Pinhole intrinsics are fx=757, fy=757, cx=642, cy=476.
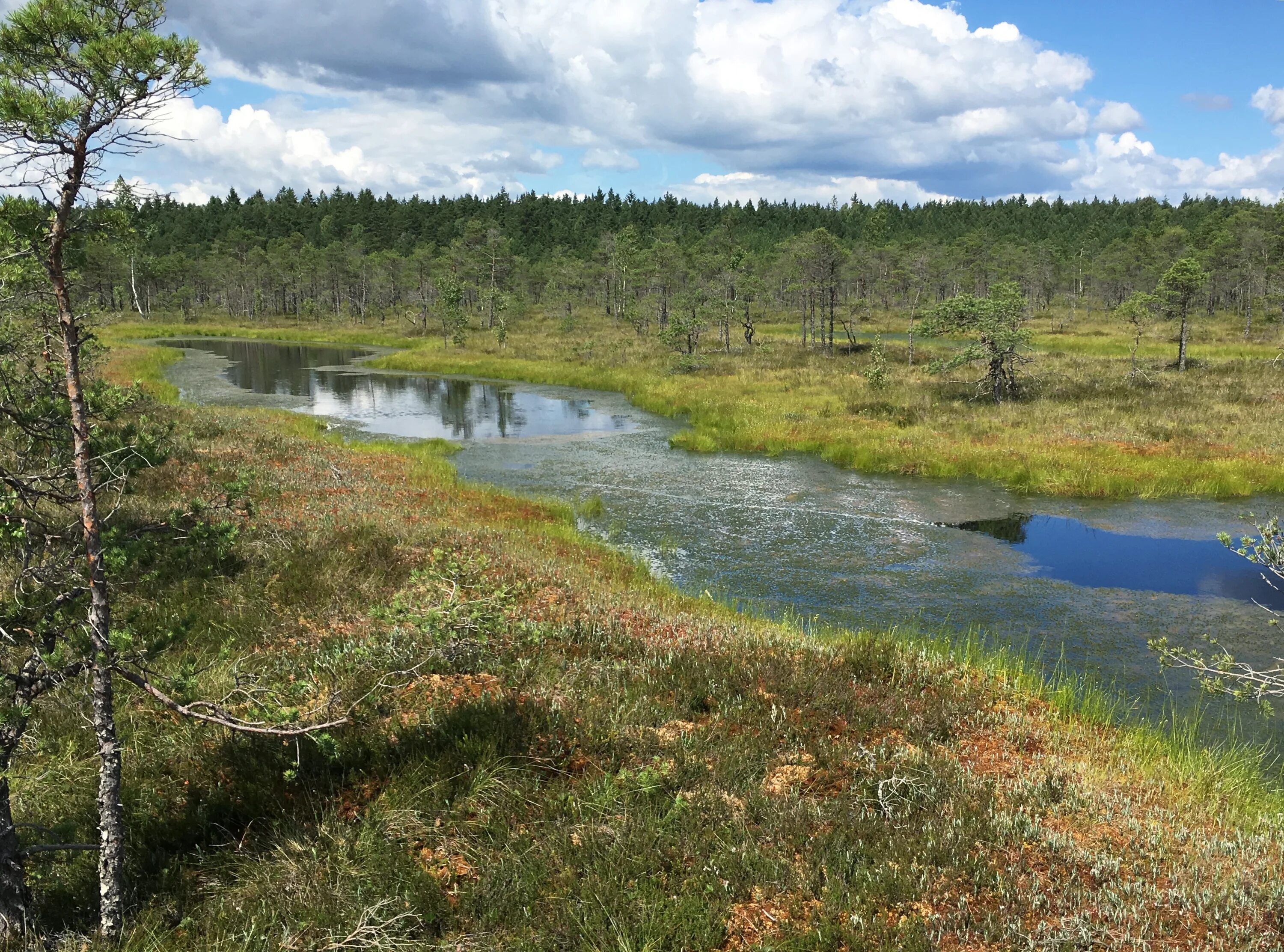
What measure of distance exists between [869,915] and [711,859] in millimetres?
997

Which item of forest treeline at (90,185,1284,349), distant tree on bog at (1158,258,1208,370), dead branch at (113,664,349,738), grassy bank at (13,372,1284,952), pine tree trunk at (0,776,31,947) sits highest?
forest treeline at (90,185,1284,349)

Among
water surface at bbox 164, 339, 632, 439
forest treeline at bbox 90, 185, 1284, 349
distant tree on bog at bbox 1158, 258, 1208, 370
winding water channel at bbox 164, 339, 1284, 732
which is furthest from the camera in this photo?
forest treeline at bbox 90, 185, 1284, 349

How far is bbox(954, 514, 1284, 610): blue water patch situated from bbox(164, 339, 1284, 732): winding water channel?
50 millimetres

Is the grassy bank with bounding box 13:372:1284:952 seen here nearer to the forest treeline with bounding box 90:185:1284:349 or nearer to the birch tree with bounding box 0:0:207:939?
the birch tree with bounding box 0:0:207:939

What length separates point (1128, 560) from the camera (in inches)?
635

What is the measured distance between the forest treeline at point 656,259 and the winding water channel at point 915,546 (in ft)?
84.2

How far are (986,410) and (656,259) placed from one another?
1980 inches

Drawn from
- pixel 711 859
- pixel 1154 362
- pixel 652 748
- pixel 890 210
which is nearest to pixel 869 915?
pixel 711 859

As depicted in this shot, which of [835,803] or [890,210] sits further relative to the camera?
[890,210]

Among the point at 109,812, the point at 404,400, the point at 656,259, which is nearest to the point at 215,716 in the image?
the point at 109,812

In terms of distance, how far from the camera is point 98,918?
177 inches

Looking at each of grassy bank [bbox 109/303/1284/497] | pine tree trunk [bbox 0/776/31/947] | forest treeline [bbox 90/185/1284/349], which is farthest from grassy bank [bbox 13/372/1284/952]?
forest treeline [bbox 90/185/1284/349]

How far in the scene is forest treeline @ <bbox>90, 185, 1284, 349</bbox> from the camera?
222ft

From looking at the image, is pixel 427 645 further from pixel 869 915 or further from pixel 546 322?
pixel 546 322
